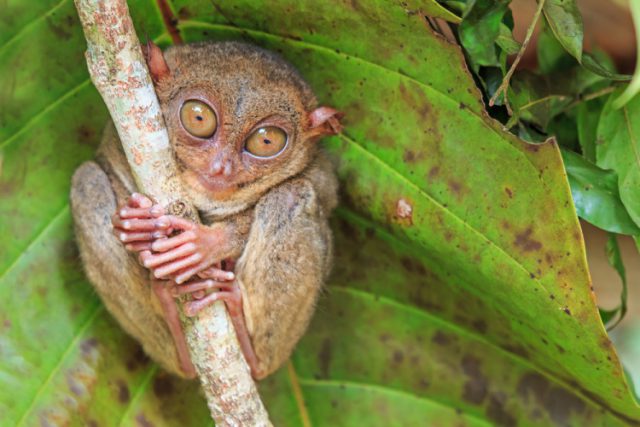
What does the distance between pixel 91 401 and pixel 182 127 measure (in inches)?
38.7

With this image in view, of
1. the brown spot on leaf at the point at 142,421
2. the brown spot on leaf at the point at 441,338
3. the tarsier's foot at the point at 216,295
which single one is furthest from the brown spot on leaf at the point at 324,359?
the brown spot on leaf at the point at 142,421

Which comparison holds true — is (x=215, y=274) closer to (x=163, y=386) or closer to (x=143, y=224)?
(x=143, y=224)

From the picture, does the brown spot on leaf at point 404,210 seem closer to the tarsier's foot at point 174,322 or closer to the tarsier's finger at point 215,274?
the tarsier's finger at point 215,274

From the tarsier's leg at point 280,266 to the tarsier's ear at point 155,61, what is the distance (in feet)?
1.70

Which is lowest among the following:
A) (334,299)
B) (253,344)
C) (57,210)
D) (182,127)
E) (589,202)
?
(334,299)

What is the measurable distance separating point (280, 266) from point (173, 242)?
16.8 inches

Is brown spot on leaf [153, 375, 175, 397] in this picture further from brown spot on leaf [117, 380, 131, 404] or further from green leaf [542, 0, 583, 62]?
green leaf [542, 0, 583, 62]

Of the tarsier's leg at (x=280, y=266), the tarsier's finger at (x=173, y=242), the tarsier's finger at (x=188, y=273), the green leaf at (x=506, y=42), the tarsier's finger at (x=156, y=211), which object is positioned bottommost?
the tarsier's leg at (x=280, y=266)

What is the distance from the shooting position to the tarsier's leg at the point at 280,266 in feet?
9.54

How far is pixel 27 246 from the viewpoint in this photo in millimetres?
3053

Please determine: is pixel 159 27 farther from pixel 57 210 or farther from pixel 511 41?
pixel 511 41

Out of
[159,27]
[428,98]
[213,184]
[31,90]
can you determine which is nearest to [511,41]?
[428,98]

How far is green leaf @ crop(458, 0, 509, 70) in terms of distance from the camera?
258cm

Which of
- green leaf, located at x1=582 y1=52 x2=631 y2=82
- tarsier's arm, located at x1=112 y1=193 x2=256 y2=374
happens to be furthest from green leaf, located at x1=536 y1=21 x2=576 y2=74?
tarsier's arm, located at x1=112 y1=193 x2=256 y2=374
